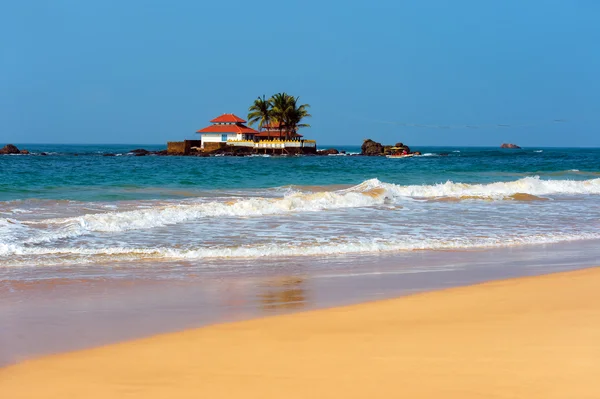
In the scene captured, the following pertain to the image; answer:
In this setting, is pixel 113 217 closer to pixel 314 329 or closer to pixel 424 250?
pixel 424 250

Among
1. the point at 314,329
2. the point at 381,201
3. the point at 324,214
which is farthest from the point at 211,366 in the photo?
the point at 381,201

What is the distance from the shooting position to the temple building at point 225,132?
85.3 meters

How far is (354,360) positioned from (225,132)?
81.5 meters

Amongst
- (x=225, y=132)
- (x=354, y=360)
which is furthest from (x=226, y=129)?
(x=354, y=360)

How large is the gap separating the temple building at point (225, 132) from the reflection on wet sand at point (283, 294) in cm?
7685

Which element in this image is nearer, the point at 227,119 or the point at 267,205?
the point at 267,205

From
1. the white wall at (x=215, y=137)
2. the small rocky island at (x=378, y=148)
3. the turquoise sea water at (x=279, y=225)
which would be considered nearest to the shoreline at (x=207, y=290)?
the turquoise sea water at (x=279, y=225)

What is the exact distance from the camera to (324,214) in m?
18.4

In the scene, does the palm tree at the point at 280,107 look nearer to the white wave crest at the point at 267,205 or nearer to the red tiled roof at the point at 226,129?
the red tiled roof at the point at 226,129

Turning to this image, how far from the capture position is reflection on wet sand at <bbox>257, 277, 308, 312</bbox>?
749 centimetres

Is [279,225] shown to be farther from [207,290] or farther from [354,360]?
[354,360]

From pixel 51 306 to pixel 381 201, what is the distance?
15950 mm

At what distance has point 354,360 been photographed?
5.29 metres

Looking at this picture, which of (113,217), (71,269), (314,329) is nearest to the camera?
(314,329)
